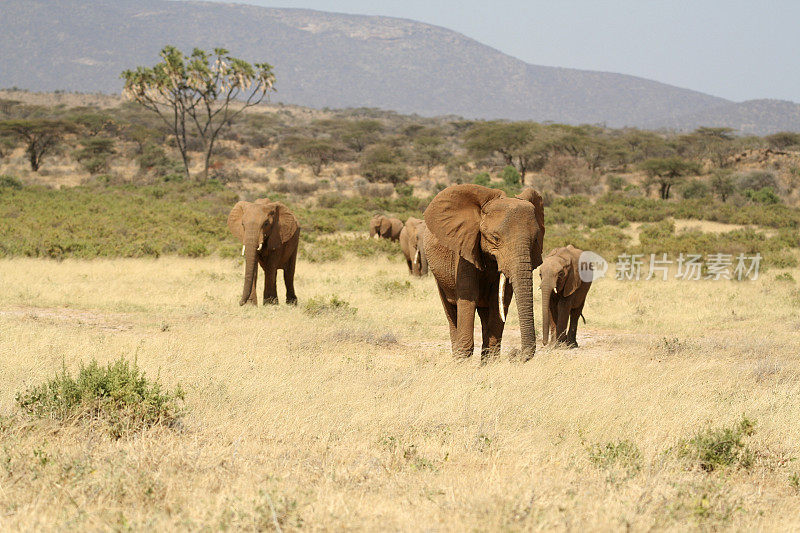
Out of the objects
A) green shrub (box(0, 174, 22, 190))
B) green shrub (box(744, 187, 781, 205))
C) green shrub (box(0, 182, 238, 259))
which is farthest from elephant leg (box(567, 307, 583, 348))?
green shrub (box(0, 174, 22, 190))

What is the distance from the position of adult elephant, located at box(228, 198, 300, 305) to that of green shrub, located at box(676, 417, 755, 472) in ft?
30.3

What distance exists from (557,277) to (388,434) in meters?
5.79

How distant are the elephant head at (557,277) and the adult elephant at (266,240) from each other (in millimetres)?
5075

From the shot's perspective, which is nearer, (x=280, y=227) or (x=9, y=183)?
(x=280, y=227)

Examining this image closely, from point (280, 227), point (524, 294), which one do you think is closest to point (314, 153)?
point (280, 227)

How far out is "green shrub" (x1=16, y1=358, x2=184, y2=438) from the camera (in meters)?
5.55

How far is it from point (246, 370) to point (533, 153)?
152 ft

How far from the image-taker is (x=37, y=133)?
49969 mm

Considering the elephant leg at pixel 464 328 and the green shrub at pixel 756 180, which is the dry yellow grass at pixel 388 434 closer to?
the elephant leg at pixel 464 328

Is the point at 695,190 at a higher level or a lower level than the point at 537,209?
lower

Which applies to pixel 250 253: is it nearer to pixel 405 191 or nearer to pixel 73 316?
pixel 73 316

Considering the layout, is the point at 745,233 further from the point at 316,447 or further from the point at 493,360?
the point at 316,447

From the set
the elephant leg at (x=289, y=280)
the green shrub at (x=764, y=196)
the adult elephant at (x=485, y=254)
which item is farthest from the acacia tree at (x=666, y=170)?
the adult elephant at (x=485, y=254)

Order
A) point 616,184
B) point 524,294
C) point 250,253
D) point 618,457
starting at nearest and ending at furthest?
point 618,457 → point 524,294 → point 250,253 → point 616,184
